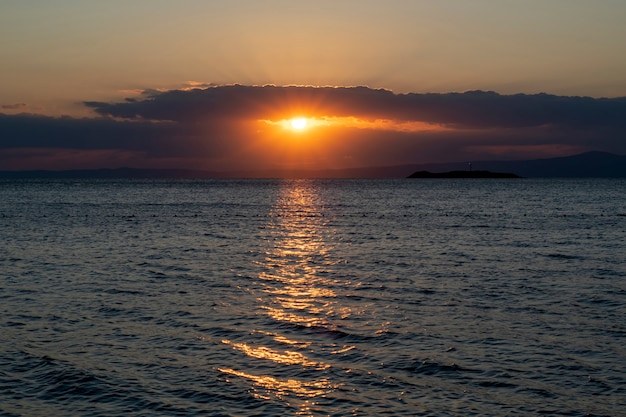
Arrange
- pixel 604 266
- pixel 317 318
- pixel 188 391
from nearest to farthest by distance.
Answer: pixel 188 391 → pixel 317 318 → pixel 604 266

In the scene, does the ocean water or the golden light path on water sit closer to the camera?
the ocean water

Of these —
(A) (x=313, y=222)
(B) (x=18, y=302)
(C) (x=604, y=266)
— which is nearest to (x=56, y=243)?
(B) (x=18, y=302)

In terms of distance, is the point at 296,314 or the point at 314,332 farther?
the point at 296,314

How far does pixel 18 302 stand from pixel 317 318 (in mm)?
13372

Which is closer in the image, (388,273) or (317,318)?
(317,318)

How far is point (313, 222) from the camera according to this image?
86.3 meters

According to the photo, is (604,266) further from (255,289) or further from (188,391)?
(188,391)

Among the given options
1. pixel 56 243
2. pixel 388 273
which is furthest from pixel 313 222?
pixel 388 273

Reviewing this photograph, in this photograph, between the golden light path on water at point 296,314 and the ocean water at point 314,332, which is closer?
the ocean water at point 314,332

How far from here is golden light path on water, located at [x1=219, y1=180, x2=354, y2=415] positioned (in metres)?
17.5

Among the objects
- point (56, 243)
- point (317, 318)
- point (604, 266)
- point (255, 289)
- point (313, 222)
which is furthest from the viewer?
point (313, 222)

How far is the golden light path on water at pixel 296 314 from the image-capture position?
1755 cm

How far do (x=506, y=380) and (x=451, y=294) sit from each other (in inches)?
510

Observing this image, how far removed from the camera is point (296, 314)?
26766mm
